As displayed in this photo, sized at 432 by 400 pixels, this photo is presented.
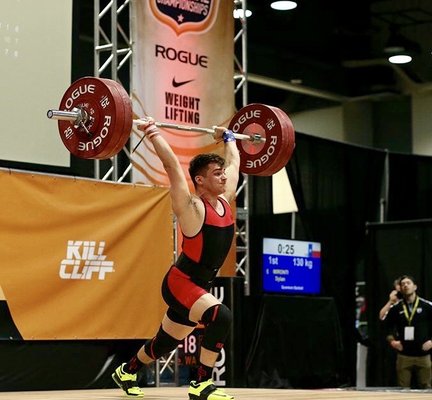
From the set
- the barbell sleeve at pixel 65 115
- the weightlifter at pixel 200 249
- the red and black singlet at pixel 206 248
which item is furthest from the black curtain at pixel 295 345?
the red and black singlet at pixel 206 248

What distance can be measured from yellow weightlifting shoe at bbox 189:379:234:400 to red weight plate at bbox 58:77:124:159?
1.66 meters

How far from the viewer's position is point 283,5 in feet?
38.9

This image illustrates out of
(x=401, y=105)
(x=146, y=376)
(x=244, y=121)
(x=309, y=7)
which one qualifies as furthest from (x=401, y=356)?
(x=401, y=105)

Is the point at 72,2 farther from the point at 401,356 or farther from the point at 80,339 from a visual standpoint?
the point at 401,356

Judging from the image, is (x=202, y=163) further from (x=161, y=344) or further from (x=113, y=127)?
(x=161, y=344)

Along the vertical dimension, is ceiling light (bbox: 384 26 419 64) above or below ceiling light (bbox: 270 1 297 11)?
below

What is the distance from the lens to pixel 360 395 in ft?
20.4

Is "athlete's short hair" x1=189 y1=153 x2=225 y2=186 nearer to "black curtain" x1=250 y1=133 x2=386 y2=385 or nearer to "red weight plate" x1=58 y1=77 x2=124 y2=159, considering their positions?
"red weight plate" x1=58 y1=77 x2=124 y2=159

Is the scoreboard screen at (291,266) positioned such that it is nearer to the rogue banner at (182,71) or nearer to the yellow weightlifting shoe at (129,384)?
the rogue banner at (182,71)

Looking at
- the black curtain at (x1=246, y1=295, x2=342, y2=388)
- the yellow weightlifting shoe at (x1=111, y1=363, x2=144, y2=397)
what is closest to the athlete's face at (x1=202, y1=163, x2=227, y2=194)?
the yellow weightlifting shoe at (x1=111, y1=363, x2=144, y2=397)

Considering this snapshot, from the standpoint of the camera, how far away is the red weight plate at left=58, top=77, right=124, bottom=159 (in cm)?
611

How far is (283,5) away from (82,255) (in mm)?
5745

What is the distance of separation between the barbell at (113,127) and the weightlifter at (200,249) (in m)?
0.50

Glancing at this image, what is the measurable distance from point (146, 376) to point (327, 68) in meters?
7.11
